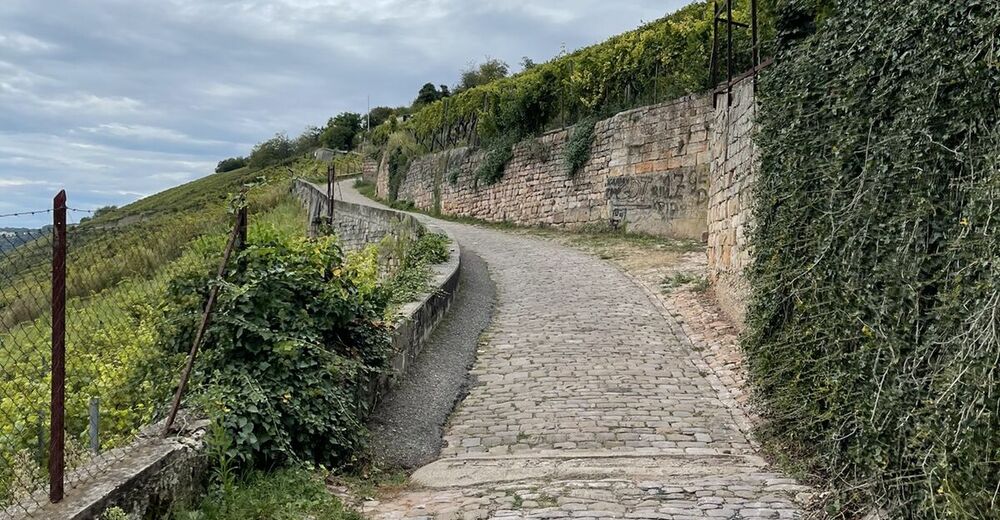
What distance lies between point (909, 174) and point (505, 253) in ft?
39.4

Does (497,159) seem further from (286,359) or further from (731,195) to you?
(286,359)

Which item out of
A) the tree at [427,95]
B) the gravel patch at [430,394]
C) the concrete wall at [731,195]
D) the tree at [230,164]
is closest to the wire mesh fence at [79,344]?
the gravel patch at [430,394]

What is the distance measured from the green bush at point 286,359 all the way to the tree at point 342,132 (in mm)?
59202

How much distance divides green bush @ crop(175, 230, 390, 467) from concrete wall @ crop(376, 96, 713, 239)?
34.3ft


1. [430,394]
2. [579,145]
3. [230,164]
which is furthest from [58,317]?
[230,164]

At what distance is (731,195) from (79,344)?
7.16 metres

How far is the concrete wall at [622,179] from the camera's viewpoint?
15328 millimetres

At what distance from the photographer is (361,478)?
192 inches

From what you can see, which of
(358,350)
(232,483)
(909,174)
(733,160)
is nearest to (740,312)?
(733,160)

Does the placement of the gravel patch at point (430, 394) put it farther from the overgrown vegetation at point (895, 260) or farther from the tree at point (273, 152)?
the tree at point (273, 152)

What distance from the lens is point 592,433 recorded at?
5645 millimetres

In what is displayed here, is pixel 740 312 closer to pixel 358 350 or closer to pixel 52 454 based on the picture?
pixel 358 350

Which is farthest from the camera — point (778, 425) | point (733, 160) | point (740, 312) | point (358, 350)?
point (733, 160)

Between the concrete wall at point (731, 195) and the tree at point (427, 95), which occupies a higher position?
the tree at point (427, 95)
